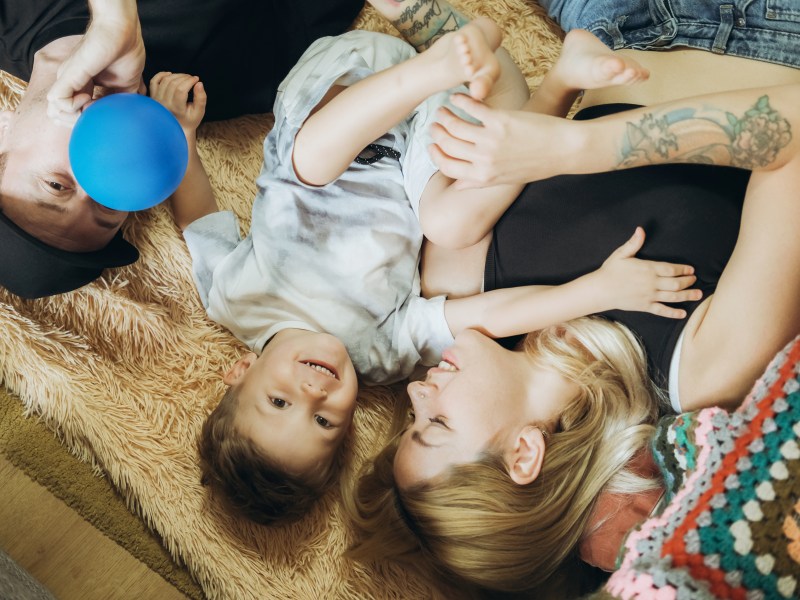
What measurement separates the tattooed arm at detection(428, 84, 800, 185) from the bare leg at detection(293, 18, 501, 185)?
0.20 feet

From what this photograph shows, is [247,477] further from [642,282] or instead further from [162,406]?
[642,282]

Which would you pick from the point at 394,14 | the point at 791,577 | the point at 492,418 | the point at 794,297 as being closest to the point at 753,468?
the point at 791,577

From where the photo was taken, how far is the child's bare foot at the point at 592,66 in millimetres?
914

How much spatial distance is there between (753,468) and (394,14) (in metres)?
0.99

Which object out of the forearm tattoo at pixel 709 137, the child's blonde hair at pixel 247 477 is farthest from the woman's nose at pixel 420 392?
the forearm tattoo at pixel 709 137

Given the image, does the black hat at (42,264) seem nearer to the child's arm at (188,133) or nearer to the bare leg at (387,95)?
the child's arm at (188,133)

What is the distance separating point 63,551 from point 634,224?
3.73 feet

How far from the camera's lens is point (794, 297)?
93 cm

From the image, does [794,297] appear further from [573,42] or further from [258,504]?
[258,504]

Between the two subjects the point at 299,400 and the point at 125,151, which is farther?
the point at 299,400

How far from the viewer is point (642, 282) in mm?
1031

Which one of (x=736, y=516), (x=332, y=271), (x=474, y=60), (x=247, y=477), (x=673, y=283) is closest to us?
(x=736, y=516)

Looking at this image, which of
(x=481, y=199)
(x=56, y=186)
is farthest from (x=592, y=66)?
(x=56, y=186)

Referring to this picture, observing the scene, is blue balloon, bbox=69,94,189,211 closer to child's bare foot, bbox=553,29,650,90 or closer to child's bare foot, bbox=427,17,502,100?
child's bare foot, bbox=427,17,502,100
